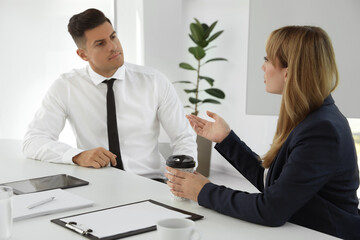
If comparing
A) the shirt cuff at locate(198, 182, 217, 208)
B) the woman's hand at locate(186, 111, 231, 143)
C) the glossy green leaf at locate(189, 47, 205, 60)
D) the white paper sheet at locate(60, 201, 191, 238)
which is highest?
the glossy green leaf at locate(189, 47, 205, 60)

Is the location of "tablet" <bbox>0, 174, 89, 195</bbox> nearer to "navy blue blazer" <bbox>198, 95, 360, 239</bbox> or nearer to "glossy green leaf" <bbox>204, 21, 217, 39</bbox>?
"navy blue blazer" <bbox>198, 95, 360, 239</bbox>

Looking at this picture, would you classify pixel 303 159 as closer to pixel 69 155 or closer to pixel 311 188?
pixel 311 188

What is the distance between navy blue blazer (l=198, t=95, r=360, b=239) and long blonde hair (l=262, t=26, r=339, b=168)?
2.0 inches

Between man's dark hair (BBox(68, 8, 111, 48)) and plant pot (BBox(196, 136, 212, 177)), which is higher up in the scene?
man's dark hair (BBox(68, 8, 111, 48))

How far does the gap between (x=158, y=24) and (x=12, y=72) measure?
1.54 metres

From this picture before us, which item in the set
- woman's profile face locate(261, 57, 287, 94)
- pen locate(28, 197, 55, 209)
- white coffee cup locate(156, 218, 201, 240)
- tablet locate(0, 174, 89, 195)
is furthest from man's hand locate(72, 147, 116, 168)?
white coffee cup locate(156, 218, 201, 240)

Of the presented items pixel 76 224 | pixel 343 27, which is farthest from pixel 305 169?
pixel 343 27

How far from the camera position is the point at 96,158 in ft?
7.11

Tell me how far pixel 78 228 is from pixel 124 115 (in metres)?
1.39

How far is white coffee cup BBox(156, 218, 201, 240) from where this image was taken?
→ 1.02 m

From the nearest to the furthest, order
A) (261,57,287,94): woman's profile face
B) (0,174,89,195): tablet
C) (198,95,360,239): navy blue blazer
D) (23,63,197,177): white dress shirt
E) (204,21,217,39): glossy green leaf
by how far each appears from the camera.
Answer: (198,95,360,239): navy blue blazer < (261,57,287,94): woman's profile face < (0,174,89,195): tablet < (23,63,197,177): white dress shirt < (204,21,217,39): glossy green leaf

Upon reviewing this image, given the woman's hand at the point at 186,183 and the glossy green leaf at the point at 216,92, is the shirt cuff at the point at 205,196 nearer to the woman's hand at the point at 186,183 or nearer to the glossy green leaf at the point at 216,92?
the woman's hand at the point at 186,183

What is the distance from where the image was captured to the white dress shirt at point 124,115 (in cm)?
261

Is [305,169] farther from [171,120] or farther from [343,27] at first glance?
[343,27]
